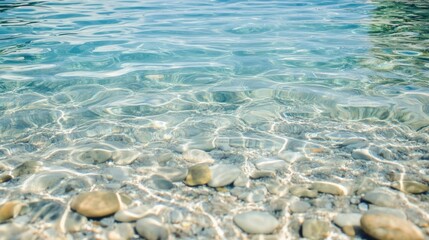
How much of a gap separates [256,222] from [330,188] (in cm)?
72

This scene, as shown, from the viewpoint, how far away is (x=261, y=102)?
4.04m

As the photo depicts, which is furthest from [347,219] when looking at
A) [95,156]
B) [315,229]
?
[95,156]

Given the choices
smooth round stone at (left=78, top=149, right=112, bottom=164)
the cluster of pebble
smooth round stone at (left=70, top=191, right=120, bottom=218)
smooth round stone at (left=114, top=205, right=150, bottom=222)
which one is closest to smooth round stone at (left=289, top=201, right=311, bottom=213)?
the cluster of pebble

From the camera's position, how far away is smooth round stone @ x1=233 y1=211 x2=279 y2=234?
1.92 meters

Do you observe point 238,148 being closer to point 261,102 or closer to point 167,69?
point 261,102

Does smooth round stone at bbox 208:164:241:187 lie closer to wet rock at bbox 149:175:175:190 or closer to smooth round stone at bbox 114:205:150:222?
wet rock at bbox 149:175:175:190

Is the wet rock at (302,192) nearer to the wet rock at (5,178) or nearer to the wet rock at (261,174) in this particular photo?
the wet rock at (261,174)

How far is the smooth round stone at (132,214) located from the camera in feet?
6.55

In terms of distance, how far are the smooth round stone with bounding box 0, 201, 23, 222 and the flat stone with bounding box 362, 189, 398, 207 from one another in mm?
2439

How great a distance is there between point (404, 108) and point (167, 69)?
143 inches

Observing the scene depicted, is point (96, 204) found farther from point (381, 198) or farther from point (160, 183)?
point (381, 198)

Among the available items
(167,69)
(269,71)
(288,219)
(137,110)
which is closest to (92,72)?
(167,69)

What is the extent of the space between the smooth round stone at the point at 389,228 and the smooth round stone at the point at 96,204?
1619 mm

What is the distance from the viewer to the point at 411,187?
90.0 inches
